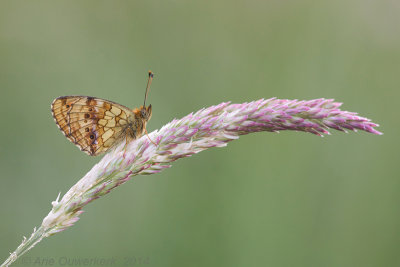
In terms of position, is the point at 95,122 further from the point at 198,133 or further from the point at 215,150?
the point at 215,150

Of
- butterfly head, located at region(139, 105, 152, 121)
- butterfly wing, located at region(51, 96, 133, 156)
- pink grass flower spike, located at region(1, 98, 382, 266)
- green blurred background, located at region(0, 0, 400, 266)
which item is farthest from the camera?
green blurred background, located at region(0, 0, 400, 266)

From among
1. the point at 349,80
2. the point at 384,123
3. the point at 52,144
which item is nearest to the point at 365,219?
the point at 384,123

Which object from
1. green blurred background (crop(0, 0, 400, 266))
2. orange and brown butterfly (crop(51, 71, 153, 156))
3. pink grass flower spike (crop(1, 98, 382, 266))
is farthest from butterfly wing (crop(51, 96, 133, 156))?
green blurred background (crop(0, 0, 400, 266))

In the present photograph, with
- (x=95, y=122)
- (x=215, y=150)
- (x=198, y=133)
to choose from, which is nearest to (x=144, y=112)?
(x=95, y=122)

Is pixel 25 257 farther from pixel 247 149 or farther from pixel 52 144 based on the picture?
pixel 247 149

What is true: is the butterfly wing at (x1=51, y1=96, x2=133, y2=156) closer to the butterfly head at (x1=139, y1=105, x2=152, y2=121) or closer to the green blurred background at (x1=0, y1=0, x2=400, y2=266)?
the butterfly head at (x1=139, y1=105, x2=152, y2=121)

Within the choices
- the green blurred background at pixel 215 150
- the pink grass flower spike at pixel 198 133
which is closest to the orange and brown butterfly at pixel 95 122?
the pink grass flower spike at pixel 198 133
